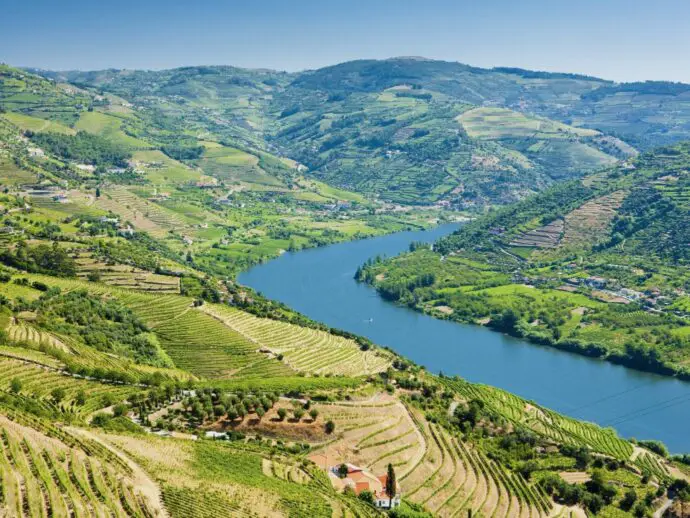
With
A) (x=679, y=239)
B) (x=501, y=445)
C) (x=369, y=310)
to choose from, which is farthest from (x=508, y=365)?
(x=679, y=239)

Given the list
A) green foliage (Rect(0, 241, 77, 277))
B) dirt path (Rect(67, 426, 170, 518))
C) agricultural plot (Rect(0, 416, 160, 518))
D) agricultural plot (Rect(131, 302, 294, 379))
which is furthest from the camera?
green foliage (Rect(0, 241, 77, 277))

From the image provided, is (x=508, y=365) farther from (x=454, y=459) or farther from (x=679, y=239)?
(x=679, y=239)

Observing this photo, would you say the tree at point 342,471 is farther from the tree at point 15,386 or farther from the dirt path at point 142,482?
the tree at point 15,386

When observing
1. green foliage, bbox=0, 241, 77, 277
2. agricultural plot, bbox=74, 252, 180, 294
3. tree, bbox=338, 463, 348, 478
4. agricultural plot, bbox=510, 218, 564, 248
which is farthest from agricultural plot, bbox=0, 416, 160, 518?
agricultural plot, bbox=510, 218, 564, 248

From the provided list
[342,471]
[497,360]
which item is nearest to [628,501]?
[342,471]

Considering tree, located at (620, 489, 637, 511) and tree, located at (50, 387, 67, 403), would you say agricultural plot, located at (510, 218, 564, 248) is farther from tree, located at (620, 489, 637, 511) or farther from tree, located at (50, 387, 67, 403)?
tree, located at (50, 387, 67, 403)
